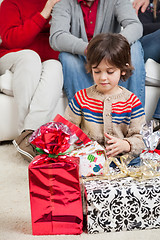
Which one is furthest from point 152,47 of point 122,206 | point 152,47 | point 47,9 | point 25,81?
point 122,206

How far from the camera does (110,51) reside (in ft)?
3.93

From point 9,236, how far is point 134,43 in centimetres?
125

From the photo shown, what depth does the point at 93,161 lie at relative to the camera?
111 centimetres

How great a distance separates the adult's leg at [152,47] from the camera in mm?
1914

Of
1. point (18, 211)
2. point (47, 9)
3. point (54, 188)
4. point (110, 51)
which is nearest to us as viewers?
point (54, 188)

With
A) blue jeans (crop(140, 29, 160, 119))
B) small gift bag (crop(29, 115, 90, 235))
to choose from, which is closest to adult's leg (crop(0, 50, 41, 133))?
blue jeans (crop(140, 29, 160, 119))

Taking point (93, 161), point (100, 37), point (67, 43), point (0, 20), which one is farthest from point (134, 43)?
point (93, 161)

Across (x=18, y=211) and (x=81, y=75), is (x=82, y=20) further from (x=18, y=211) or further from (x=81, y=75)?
(x=18, y=211)

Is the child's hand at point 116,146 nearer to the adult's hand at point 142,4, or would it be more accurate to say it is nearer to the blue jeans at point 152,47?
the blue jeans at point 152,47

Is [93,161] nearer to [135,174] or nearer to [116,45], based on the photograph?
[135,174]

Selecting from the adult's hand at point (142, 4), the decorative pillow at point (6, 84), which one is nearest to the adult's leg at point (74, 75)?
the decorative pillow at point (6, 84)

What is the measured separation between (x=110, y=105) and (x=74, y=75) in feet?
1.78

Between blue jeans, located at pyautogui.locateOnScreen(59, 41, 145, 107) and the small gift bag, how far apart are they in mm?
845

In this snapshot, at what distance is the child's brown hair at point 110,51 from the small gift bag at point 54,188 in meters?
0.37
